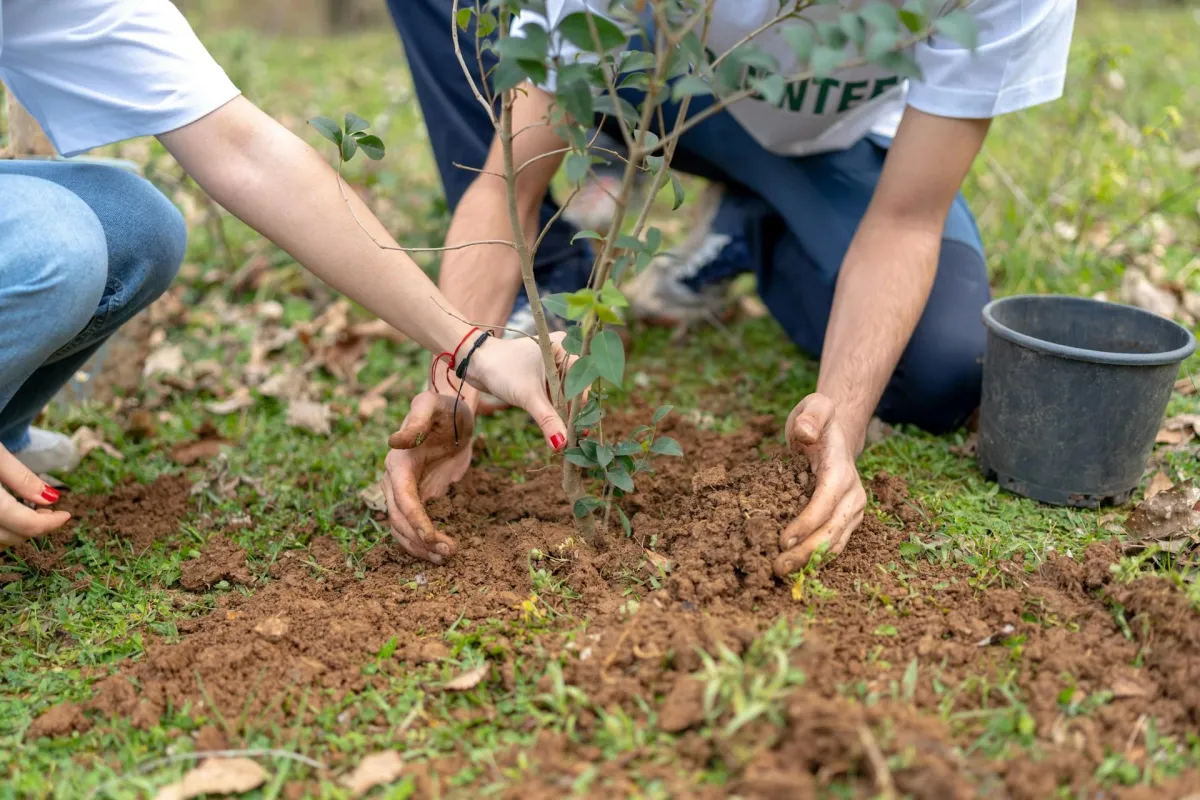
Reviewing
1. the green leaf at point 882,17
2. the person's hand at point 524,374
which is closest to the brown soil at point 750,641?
the person's hand at point 524,374

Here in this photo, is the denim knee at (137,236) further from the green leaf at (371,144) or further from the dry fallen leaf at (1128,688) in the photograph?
the dry fallen leaf at (1128,688)

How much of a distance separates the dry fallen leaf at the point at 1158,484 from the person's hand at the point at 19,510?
211 centimetres

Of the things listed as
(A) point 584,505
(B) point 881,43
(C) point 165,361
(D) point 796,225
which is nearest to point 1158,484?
(D) point 796,225

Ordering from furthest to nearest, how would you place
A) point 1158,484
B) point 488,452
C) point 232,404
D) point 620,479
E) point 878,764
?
1. point 232,404
2. point 488,452
3. point 1158,484
4. point 620,479
5. point 878,764

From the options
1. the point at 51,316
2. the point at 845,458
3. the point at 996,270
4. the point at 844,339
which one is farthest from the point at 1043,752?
the point at 996,270

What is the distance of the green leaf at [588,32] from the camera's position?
4.56 ft

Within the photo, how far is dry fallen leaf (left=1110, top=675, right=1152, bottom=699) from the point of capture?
4.85ft

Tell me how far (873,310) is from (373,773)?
1.41 metres

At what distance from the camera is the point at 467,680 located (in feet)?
5.11

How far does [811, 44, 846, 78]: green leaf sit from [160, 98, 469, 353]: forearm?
859 mm

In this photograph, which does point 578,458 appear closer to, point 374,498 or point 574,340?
point 574,340

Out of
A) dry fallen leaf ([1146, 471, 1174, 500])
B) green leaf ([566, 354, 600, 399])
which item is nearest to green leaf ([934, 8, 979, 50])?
green leaf ([566, 354, 600, 399])

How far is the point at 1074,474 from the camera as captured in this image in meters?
2.07

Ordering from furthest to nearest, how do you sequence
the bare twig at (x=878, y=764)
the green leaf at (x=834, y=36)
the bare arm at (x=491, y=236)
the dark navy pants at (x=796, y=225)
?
1. the dark navy pants at (x=796, y=225)
2. the bare arm at (x=491, y=236)
3. the green leaf at (x=834, y=36)
4. the bare twig at (x=878, y=764)
